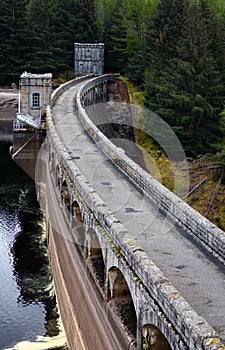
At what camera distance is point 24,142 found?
38875mm

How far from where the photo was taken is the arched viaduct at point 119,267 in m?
10.8

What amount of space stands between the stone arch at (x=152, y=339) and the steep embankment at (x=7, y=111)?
5104 cm

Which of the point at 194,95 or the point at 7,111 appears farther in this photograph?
the point at 7,111

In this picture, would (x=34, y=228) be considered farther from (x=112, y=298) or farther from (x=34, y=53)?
(x=34, y=53)

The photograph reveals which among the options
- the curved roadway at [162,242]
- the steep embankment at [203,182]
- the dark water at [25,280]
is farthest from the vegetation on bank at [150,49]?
the dark water at [25,280]

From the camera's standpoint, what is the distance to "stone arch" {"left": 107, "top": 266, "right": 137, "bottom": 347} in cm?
1400

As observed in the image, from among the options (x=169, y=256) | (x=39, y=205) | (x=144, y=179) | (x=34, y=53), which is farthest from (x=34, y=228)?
(x=34, y=53)

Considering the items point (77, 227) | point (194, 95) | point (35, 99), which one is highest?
point (194, 95)

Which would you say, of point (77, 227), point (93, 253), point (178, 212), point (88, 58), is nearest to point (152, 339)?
point (178, 212)

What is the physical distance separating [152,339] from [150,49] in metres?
47.5

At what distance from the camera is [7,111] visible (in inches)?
2459

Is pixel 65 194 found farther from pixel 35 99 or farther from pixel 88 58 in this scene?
pixel 88 58

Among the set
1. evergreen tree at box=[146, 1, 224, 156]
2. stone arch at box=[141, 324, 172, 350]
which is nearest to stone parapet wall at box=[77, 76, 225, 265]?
stone arch at box=[141, 324, 172, 350]

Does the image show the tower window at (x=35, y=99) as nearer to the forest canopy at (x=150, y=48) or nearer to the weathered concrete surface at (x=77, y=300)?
the forest canopy at (x=150, y=48)
